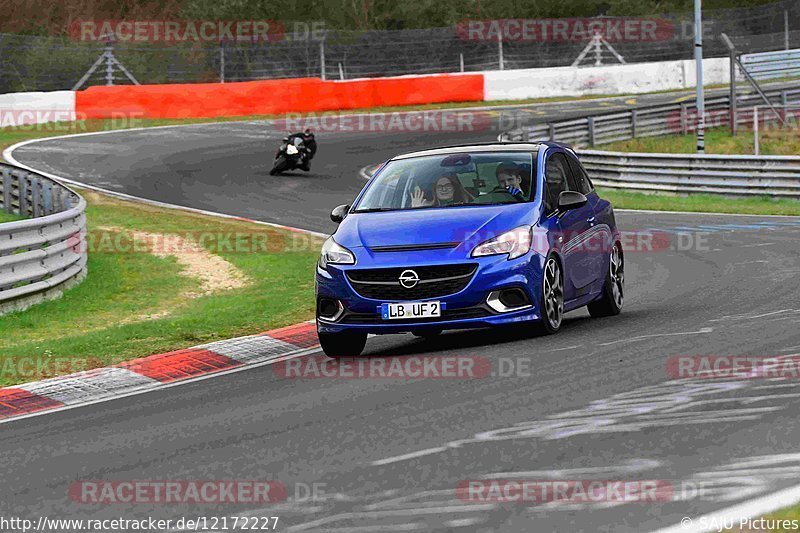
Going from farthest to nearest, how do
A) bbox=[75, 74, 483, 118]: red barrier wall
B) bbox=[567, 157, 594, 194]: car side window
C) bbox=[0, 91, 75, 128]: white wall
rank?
bbox=[75, 74, 483, 118]: red barrier wall → bbox=[0, 91, 75, 128]: white wall → bbox=[567, 157, 594, 194]: car side window

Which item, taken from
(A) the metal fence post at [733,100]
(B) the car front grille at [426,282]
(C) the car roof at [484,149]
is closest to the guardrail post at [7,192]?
(C) the car roof at [484,149]

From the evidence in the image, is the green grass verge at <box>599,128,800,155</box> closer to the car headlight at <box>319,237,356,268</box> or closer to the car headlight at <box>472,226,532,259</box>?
the car headlight at <box>472,226,532,259</box>

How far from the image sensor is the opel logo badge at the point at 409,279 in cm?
1124

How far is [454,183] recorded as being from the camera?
12.4 meters

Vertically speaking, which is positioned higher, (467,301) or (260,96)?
(260,96)

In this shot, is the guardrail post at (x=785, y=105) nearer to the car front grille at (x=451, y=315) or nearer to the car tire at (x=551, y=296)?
the car tire at (x=551, y=296)

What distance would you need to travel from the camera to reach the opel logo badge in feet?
36.9

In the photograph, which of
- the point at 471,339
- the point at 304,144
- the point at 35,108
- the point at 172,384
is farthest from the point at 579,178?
the point at 35,108

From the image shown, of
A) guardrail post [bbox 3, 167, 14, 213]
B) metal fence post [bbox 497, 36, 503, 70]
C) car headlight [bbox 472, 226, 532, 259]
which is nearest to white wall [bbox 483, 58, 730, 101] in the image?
metal fence post [bbox 497, 36, 503, 70]

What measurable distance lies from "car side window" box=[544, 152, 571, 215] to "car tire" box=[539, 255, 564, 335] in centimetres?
54

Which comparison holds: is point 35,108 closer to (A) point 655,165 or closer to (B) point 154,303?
(A) point 655,165

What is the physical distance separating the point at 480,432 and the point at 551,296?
13.2ft

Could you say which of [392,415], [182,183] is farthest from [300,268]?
[182,183]

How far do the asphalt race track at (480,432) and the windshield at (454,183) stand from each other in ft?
3.94
